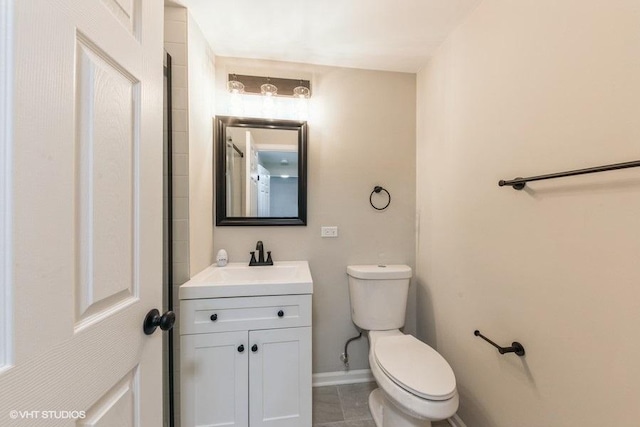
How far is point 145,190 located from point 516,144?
4.74 ft

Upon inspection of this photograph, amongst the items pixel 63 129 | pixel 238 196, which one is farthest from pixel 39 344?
pixel 238 196

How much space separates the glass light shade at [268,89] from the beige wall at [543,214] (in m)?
1.14

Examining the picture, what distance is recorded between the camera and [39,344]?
0.42m

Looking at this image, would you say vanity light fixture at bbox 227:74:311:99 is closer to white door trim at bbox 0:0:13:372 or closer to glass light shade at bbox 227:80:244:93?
glass light shade at bbox 227:80:244:93

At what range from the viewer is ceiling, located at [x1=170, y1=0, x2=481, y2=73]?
4.40 ft

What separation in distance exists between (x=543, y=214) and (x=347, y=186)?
45.1 inches

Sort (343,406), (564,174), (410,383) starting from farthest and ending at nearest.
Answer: (343,406)
(410,383)
(564,174)

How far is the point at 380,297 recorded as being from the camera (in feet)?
5.61

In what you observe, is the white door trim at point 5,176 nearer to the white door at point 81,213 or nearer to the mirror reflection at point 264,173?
the white door at point 81,213

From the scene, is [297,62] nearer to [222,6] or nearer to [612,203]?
[222,6]

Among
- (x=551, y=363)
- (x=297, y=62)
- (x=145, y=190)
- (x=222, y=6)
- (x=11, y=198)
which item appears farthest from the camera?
(x=297, y=62)

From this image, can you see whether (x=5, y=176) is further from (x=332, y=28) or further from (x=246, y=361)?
(x=332, y=28)

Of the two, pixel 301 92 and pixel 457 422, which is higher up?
pixel 301 92

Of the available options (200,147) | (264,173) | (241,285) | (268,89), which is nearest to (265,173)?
(264,173)
